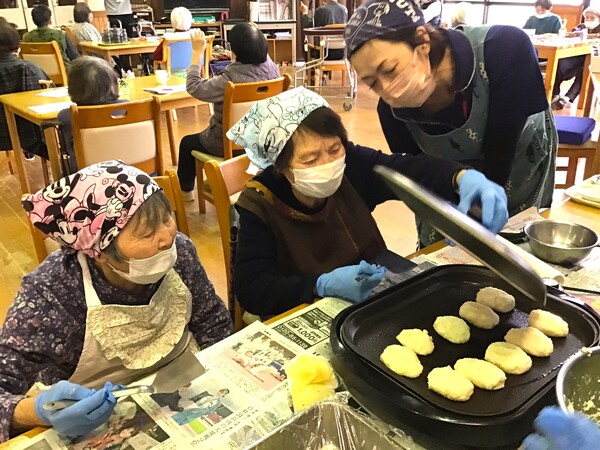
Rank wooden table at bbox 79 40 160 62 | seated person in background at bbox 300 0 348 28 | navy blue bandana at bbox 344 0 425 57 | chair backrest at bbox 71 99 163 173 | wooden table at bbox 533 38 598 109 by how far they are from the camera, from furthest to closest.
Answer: seated person in background at bbox 300 0 348 28 → wooden table at bbox 79 40 160 62 → wooden table at bbox 533 38 598 109 → chair backrest at bbox 71 99 163 173 → navy blue bandana at bbox 344 0 425 57

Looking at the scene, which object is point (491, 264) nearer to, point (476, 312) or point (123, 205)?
point (476, 312)

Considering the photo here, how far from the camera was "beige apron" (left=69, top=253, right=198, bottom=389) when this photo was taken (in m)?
1.12

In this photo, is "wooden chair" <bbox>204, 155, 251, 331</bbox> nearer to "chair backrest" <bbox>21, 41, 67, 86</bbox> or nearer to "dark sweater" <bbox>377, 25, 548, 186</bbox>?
"dark sweater" <bbox>377, 25, 548, 186</bbox>

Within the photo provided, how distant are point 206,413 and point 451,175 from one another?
836 mm

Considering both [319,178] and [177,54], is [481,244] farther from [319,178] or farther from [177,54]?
[177,54]

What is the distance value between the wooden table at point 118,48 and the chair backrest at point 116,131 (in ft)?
9.54

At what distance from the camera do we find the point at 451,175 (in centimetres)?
133

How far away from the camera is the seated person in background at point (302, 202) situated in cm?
121

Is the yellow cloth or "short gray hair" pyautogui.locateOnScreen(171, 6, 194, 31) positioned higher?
"short gray hair" pyautogui.locateOnScreen(171, 6, 194, 31)

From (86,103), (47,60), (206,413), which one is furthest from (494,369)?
(47,60)

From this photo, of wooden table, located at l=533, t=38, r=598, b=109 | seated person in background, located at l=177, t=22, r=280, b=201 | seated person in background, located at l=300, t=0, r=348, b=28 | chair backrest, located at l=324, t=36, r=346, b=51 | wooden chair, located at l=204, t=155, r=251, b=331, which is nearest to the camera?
wooden chair, located at l=204, t=155, r=251, b=331

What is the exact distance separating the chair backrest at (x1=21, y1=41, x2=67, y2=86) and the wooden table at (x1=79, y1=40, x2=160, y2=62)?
100cm

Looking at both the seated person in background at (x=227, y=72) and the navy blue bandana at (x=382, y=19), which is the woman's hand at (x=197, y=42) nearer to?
the seated person in background at (x=227, y=72)

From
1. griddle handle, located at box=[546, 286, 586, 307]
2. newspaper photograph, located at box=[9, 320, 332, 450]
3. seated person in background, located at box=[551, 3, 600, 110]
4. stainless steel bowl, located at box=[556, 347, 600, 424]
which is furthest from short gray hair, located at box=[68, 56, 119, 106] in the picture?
seated person in background, located at box=[551, 3, 600, 110]
